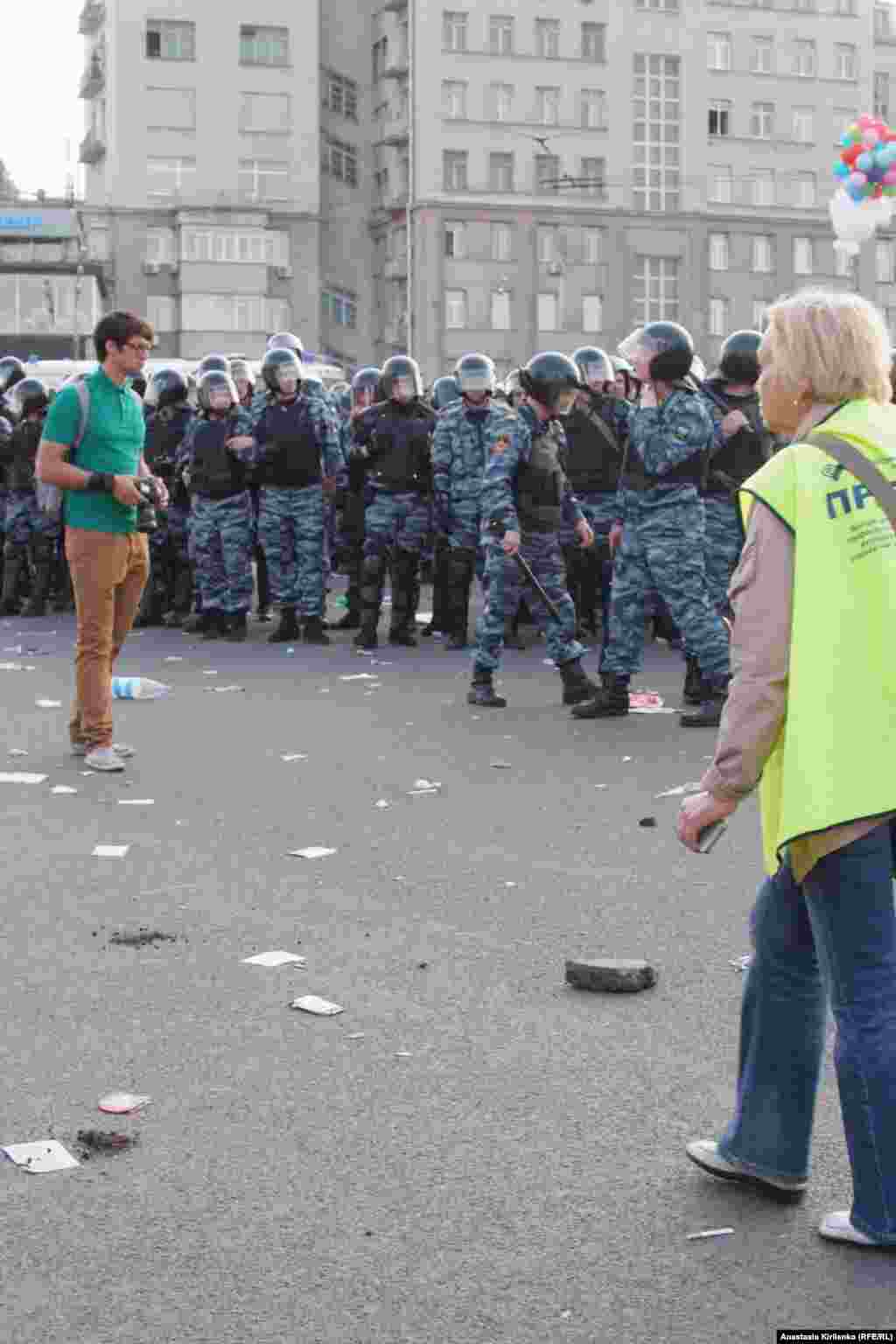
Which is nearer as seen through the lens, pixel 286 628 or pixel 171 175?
pixel 286 628

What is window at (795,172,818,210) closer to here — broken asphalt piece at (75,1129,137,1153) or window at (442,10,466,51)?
window at (442,10,466,51)

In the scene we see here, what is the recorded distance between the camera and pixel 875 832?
4.09 metres

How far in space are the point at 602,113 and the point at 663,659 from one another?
229 feet

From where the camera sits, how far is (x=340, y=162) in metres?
84.0

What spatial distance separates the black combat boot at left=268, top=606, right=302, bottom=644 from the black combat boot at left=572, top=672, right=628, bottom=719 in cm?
551

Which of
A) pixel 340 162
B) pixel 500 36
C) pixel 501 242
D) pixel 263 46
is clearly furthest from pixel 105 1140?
pixel 340 162

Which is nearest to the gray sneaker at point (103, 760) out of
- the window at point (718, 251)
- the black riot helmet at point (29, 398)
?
the black riot helmet at point (29, 398)

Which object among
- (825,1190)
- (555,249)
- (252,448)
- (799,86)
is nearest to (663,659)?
(252,448)

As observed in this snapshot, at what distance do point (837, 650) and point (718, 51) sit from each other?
84825mm

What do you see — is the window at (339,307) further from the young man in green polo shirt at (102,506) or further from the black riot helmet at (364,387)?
the young man in green polo shirt at (102,506)

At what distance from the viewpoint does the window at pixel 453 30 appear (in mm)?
80625

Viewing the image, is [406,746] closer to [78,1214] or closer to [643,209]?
[78,1214]

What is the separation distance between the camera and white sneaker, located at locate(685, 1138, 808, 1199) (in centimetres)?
442

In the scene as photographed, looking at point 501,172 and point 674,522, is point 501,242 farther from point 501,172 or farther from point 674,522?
point 674,522
